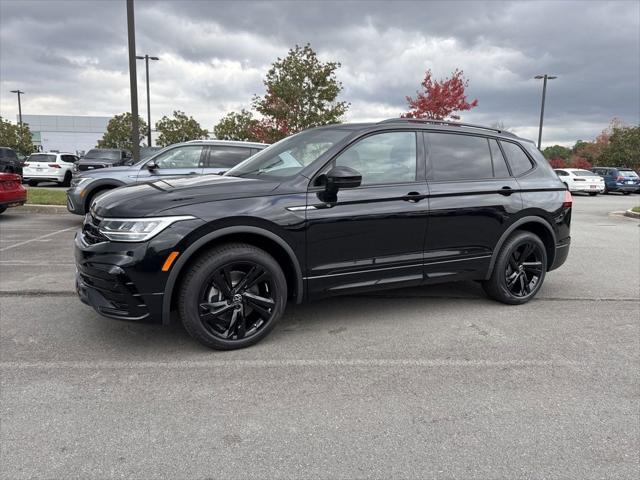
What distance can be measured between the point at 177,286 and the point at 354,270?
4.61ft

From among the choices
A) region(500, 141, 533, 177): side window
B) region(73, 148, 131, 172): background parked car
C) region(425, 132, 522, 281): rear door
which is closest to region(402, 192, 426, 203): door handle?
region(425, 132, 522, 281): rear door

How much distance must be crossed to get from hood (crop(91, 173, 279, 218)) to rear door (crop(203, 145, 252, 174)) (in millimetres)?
5487

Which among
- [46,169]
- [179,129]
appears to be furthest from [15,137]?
[46,169]

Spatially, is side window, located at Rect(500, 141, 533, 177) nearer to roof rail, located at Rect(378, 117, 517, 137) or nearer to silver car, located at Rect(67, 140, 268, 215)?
roof rail, located at Rect(378, 117, 517, 137)

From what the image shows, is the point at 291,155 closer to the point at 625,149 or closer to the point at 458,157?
the point at 458,157

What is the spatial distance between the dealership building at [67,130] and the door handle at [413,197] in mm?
78267

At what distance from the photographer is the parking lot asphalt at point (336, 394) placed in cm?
244

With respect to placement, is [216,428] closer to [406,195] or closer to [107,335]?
[107,335]

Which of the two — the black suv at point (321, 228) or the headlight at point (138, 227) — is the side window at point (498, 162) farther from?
the headlight at point (138, 227)

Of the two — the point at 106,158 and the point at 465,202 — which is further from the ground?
the point at 106,158

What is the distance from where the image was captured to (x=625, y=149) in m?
41.8

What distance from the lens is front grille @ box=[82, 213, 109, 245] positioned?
356cm

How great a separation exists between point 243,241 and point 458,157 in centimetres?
225

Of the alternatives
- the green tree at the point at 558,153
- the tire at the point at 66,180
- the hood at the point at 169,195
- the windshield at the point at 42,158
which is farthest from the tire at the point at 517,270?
the green tree at the point at 558,153
